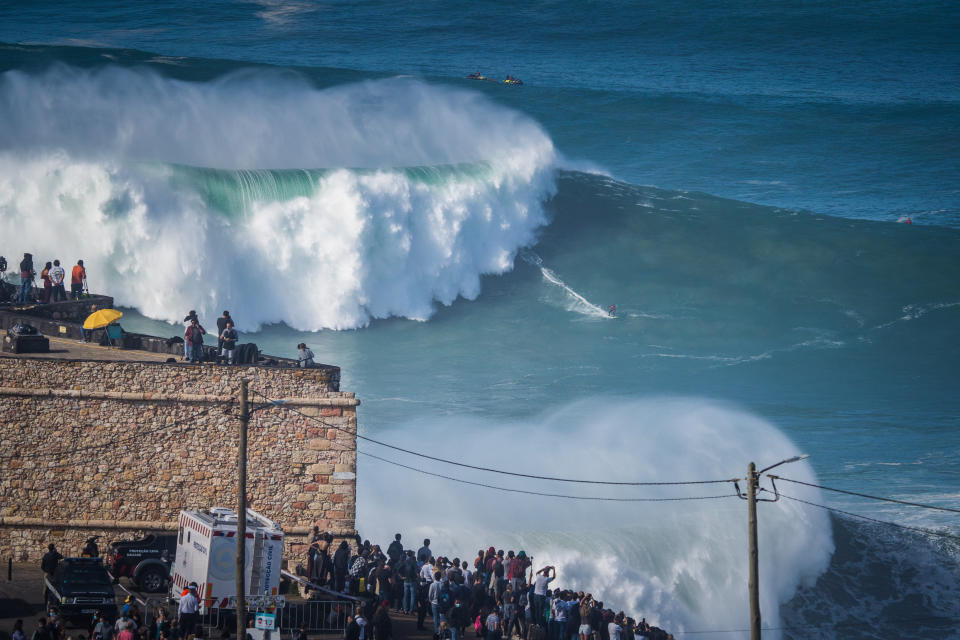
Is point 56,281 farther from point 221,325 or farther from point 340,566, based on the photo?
point 340,566

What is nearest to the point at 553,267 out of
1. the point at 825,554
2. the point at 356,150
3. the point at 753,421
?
the point at 356,150

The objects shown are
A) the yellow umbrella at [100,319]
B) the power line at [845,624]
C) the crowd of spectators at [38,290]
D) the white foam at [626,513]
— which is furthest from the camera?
the crowd of spectators at [38,290]

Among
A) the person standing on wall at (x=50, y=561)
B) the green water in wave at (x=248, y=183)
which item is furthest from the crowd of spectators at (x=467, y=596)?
the green water in wave at (x=248, y=183)

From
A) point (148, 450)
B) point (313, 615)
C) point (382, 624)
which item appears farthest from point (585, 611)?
point (148, 450)

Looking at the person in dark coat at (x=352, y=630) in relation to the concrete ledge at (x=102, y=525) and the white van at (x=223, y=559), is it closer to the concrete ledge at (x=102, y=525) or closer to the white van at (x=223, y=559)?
the white van at (x=223, y=559)

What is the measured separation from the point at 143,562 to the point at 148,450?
1.91 meters

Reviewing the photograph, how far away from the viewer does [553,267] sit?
127 ft

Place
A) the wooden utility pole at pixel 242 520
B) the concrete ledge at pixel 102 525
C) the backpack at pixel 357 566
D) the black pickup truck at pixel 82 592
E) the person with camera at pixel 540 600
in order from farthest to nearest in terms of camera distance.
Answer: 1. the concrete ledge at pixel 102 525
2. the person with camera at pixel 540 600
3. the backpack at pixel 357 566
4. the black pickup truck at pixel 82 592
5. the wooden utility pole at pixel 242 520

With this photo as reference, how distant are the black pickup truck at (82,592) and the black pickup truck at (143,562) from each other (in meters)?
1.38

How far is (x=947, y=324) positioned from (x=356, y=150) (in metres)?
20.8

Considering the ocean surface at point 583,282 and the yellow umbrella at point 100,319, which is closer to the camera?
the yellow umbrella at point 100,319

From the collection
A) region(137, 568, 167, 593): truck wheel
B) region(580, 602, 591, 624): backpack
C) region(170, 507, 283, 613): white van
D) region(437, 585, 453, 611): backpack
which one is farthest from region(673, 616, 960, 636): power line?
region(137, 568, 167, 593): truck wheel

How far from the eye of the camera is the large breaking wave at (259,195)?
3094 cm

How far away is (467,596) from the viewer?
1708 cm
